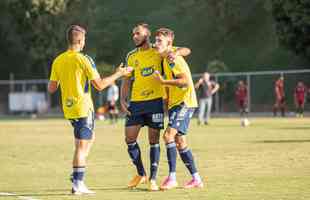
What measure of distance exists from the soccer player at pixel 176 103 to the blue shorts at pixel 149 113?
165mm

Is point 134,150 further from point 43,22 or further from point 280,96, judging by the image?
point 43,22

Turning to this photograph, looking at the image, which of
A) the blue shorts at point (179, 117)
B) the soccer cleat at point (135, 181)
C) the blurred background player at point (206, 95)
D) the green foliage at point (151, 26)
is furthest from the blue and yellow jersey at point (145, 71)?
the green foliage at point (151, 26)

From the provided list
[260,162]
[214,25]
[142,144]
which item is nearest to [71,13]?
[214,25]

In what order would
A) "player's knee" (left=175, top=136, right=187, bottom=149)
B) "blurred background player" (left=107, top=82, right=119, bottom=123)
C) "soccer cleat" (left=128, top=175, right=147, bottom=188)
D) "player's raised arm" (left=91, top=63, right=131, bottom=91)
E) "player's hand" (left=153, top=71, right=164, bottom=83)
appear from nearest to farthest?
"player's raised arm" (left=91, top=63, right=131, bottom=91)
"player's hand" (left=153, top=71, right=164, bottom=83)
"player's knee" (left=175, top=136, right=187, bottom=149)
"soccer cleat" (left=128, top=175, right=147, bottom=188)
"blurred background player" (left=107, top=82, right=119, bottom=123)

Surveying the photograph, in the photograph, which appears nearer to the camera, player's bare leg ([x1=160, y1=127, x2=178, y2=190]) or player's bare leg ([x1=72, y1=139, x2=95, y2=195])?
player's bare leg ([x1=72, y1=139, x2=95, y2=195])

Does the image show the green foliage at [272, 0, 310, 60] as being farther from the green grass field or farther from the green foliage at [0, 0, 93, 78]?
the green grass field

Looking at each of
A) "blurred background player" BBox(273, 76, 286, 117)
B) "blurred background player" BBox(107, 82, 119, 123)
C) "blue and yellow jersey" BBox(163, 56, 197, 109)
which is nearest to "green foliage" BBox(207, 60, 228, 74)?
"blurred background player" BBox(273, 76, 286, 117)

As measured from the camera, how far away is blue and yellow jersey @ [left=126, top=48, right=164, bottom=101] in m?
13.1

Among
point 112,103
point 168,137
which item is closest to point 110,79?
point 168,137

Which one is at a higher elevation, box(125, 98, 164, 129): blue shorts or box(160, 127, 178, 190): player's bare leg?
box(125, 98, 164, 129): blue shorts

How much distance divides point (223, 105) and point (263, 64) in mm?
5381

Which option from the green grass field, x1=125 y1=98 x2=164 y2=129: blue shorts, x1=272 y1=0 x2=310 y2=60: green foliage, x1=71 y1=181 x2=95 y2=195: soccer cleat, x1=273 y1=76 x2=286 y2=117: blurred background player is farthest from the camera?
x1=272 y1=0 x2=310 y2=60: green foliage

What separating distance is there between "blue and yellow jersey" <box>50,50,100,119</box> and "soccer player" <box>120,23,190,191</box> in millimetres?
884

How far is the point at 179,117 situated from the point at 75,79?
1.64 m
